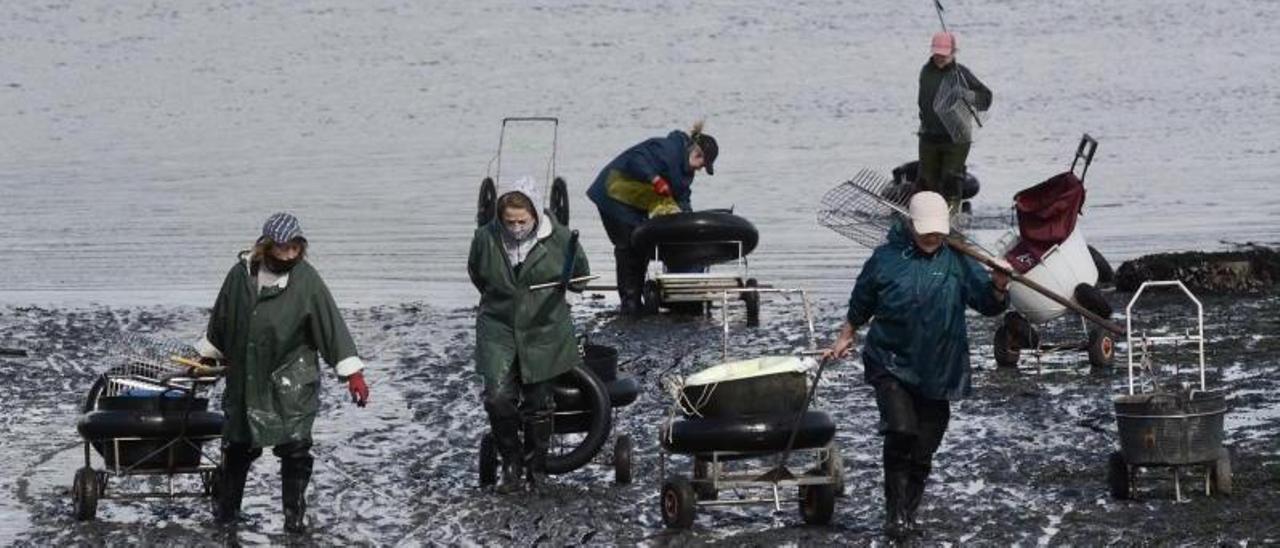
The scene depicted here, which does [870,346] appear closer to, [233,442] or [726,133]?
[233,442]

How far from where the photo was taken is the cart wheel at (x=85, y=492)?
12336 millimetres

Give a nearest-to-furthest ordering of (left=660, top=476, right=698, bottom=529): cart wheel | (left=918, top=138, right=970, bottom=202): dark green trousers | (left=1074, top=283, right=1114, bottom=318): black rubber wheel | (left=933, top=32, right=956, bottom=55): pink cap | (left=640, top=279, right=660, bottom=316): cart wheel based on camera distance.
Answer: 1. (left=660, top=476, right=698, bottom=529): cart wheel
2. (left=1074, top=283, right=1114, bottom=318): black rubber wheel
3. (left=640, top=279, right=660, bottom=316): cart wheel
4. (left=933, top=32, right=956, bottom=55): pink cap
5. (left=918, top=138, right=970, bottom=202): dark green trousers

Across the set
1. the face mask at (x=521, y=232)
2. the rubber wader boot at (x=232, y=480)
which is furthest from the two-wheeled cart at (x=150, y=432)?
the face mask at (x=521, y=232)

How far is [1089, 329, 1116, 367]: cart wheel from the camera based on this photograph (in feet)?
53.7

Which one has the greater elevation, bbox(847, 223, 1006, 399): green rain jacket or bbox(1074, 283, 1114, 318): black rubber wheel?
bbox(847, 223, 1006, 399): green rain jacket

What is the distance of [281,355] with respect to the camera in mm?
12180

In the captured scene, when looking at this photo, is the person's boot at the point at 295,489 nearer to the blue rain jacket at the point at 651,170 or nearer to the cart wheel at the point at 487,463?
the cart wheel at the point at 487,463

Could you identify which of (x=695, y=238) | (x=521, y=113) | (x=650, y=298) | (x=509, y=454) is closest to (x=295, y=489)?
(x=509, y=454)

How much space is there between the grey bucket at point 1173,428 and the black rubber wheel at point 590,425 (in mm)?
2562

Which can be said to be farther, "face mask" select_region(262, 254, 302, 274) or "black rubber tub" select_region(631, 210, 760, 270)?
"black rubber tub" select_region(631, 210, 760, 270)

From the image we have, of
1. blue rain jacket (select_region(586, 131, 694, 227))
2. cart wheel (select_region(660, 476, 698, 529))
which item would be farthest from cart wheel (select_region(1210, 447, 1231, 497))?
blue rain jacket (select_region(586, 131, 694, 227))

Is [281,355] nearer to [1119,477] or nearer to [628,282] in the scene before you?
[1119,477]

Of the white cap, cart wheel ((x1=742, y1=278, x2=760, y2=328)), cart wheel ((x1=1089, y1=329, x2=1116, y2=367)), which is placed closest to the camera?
the white cap

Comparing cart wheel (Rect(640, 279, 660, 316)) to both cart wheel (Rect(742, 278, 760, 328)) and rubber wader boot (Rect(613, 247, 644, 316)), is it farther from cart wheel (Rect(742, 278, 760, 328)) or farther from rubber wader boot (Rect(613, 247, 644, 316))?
cart wheel (Rect(742, 278, 760, 328))
